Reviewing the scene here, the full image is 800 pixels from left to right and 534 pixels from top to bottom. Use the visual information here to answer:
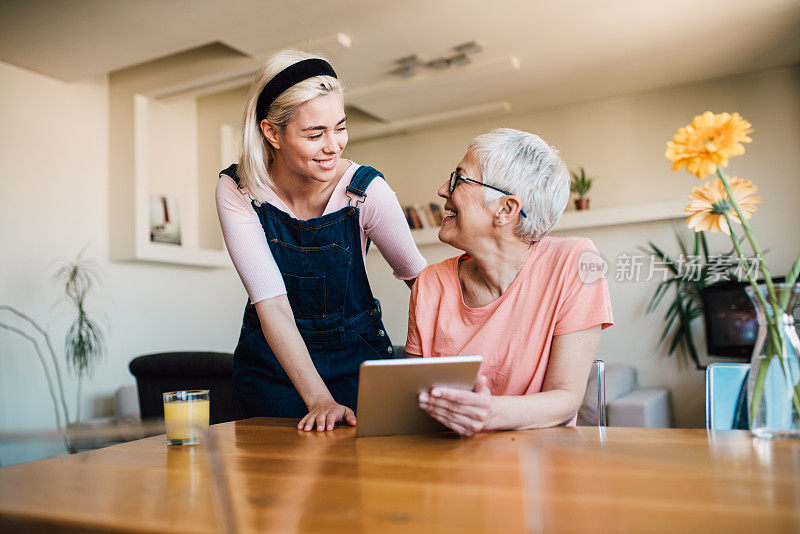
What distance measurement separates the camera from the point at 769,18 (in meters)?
4.00

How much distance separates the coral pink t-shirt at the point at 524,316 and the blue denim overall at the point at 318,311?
198 mm

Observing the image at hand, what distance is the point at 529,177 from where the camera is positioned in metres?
1.56

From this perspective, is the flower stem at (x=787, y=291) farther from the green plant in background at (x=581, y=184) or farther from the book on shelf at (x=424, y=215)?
the book on shelf at (x=424, y=215)

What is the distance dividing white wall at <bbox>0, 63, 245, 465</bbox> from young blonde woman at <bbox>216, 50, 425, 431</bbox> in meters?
3.35

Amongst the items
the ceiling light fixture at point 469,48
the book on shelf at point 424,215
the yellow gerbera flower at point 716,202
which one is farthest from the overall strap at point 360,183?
the book on shelf at point 424,215

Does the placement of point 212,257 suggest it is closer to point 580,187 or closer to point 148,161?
point 148,161

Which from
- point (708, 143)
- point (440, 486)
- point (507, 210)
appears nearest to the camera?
point (440, 486)

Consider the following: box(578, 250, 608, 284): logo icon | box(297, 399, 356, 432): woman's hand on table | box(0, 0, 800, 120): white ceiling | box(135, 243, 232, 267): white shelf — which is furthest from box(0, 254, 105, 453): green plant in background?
box(578, 250, 608, 284): logo icon

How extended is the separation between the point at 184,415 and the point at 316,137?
2.64 feet

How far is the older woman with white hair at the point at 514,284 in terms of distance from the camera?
1378mm

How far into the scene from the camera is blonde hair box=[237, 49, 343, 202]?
1.67 meters

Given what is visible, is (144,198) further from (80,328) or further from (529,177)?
(529,177)

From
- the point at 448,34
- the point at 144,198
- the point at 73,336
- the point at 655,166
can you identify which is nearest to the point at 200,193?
the point at 144,198

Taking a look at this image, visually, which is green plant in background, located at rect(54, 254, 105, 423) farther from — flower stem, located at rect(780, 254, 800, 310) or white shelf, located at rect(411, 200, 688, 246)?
flower stem, located at rect(780, 254, 800, 310)
